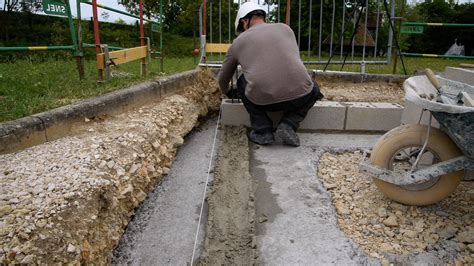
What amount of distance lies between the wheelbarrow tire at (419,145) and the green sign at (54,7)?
10.4 ft

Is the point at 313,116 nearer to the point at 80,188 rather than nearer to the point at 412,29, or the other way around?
the point at 80,188

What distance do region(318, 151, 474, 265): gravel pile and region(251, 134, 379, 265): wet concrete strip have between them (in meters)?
0.09

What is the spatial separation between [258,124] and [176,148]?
836mm

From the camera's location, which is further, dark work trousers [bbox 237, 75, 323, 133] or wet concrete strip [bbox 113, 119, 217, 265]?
dark work trousers [bbox 237, 75, 323, 133]

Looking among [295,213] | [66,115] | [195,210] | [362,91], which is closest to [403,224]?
[295,213]

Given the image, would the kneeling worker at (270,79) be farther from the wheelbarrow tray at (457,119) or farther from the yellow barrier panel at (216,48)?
the yellow barrier panel at (216,48)

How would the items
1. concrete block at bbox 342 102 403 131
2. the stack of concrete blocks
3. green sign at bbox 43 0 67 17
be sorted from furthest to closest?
concrete block at bbox 342 102 403 131, green sign at bbox 43 0 67 17, the stack of concrete blocks

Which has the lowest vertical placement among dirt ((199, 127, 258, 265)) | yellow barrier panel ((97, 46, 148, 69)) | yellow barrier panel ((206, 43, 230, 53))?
dirt ((199, 127, 258, 265))

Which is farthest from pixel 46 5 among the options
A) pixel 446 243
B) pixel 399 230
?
pixel 446 243

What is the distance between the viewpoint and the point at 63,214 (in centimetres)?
164

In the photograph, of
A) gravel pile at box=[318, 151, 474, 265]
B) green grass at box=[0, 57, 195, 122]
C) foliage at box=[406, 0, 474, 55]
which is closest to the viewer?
gravel pile at box=[318, 151, 474, 265]

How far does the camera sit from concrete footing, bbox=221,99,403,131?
3.79 metres

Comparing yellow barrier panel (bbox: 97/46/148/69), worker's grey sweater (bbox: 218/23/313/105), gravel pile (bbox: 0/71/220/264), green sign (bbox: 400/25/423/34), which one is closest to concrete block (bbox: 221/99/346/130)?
worker's grey sweater (bbox: 218/23/313/105)

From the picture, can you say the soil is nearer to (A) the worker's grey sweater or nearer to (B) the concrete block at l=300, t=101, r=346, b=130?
(A) the worker's grey sweater
